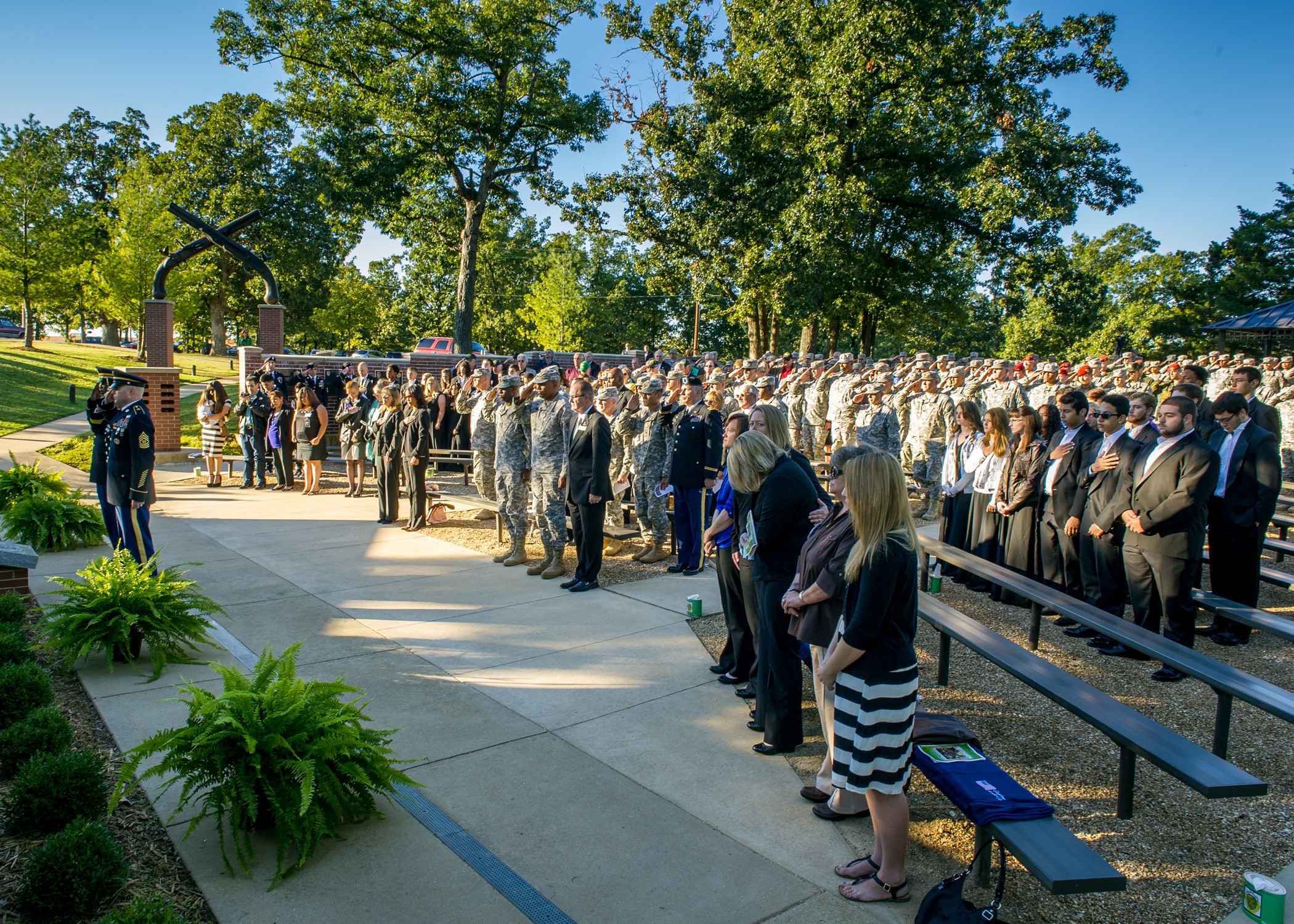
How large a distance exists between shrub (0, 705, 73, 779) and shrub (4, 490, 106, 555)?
18.9 ft

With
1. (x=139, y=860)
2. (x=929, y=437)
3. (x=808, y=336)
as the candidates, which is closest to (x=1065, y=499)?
(x=929, y=437)

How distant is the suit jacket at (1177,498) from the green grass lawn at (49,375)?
19819mm

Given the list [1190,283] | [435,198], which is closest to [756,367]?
[435,198]

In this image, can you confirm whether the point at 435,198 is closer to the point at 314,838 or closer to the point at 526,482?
the point at 526,482

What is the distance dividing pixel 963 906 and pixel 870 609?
3.73 feet

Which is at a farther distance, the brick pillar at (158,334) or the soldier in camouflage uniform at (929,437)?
the brick pillar at (158,334)

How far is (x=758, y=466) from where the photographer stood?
4691 mm

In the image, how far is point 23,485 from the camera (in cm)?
1008

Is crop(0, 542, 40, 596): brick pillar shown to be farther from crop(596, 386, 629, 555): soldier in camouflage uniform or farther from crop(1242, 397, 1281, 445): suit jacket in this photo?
crop(1242, 397, 1281, 445): suit jacket

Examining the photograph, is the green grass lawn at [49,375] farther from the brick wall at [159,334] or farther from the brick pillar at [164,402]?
the brick pillar at [164,402]

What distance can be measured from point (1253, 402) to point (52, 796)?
11.0 metres

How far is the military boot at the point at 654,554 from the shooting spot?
939 centimetres

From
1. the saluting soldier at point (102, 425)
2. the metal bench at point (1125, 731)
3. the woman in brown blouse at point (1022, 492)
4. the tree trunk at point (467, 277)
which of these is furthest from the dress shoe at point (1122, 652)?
the tree trunk at point (467, 277)

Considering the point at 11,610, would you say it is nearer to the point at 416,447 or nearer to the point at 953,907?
the point at 416,447
